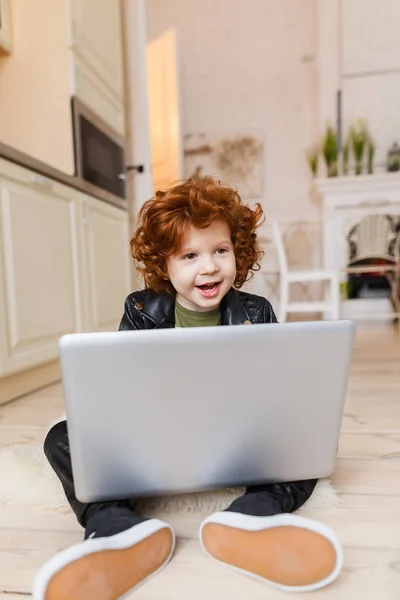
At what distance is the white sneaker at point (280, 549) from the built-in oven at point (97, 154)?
1.81 meters

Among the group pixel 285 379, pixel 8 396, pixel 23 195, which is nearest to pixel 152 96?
pixel 23 195

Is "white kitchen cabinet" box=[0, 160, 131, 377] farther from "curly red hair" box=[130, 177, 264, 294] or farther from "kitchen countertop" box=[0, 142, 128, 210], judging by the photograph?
"curly red hair" box=[130, 177, 264, 294]

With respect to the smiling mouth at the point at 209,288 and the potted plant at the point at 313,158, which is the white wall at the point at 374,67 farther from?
the smiling mouth at the point at 209,288

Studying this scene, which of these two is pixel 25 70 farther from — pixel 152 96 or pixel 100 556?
pixel 100 556

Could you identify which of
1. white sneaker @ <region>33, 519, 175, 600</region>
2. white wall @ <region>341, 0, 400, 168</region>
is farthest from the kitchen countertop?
white wall @ <region>341, 0, 400, 168</region>

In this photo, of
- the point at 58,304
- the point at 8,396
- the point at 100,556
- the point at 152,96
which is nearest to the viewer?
the point at 100,556

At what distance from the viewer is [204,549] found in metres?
0.62

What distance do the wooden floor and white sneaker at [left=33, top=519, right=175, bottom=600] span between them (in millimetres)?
24

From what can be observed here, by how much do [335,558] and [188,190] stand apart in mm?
571

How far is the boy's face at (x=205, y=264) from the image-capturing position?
0.73 meters

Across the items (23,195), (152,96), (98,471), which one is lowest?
(98,471)

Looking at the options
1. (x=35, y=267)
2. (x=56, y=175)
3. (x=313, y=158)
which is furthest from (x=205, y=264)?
(x=313, y=158)

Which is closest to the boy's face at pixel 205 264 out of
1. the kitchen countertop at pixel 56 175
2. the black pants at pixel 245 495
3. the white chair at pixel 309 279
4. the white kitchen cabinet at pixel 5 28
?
the black pants at pixel 245 495

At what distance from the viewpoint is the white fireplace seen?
3625mm
